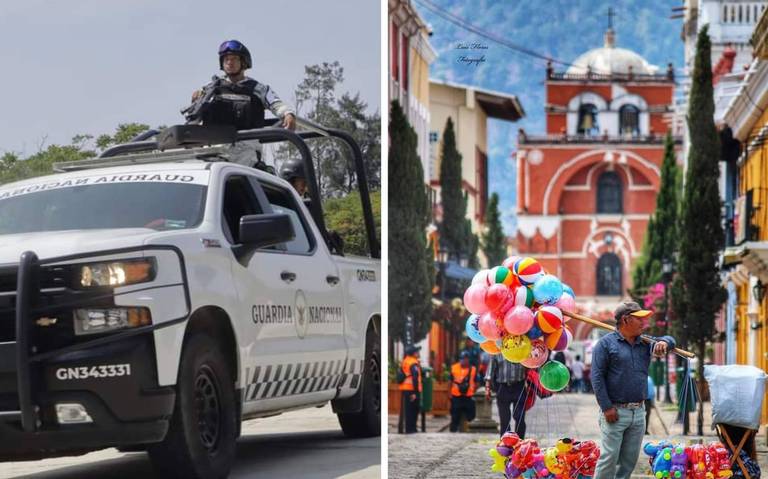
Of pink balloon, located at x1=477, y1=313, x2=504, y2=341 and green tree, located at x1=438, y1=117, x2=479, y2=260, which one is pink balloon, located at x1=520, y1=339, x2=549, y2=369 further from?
green tree, located at x1=438, y1=117, x2=479, y2=260

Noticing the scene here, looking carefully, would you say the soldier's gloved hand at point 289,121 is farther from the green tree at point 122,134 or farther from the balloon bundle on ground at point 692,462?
the balloon bundle on ground at point 692,462

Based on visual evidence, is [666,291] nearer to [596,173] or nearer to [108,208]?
[596,173]

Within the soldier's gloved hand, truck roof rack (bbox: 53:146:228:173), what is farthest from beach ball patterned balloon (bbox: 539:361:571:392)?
truck roof rack (bbox: 53:146:228:173)

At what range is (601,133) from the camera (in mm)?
15742

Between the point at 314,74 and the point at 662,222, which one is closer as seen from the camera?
the point at 314,74

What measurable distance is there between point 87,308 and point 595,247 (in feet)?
29.4

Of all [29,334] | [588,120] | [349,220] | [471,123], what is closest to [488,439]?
[471,123]

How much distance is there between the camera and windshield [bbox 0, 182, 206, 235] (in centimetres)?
784

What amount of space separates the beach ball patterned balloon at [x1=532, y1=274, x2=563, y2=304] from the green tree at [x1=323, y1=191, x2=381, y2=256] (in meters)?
1.40

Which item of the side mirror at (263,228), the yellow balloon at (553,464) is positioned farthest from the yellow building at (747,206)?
the side mirror at (263,228)

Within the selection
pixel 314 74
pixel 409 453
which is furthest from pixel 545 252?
pixel 314 74

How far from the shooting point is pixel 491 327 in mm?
8047

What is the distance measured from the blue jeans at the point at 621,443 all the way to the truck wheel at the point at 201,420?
1.81 m

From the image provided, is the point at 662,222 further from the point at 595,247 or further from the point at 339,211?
the point at 339,211
